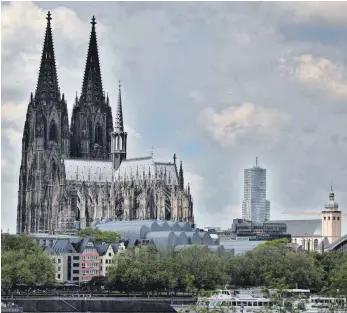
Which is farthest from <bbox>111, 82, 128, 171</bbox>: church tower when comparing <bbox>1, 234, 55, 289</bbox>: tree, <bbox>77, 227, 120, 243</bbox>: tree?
<bbox>1, 234, 55, 289</bbox>: tree

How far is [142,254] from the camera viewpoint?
122125 millimetres

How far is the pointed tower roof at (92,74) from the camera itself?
17875 centimetres

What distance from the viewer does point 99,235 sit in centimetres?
14712

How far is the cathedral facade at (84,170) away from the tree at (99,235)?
27.3 feet

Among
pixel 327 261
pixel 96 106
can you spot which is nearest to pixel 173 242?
pixel 327 261

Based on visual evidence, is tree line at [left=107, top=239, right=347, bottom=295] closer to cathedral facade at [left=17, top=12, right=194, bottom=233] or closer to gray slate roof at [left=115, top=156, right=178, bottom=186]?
cathedral facade at [left=17, top=12, right=194, bottom=233]

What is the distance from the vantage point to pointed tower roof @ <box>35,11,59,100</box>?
173000 mm

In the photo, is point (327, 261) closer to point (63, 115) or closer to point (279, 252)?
point (279, 252)

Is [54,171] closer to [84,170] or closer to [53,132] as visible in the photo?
[84,170]

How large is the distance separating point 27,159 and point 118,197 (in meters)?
12.0

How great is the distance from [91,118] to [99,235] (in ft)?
115

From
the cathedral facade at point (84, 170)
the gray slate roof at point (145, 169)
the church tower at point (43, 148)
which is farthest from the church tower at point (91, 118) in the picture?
the gray slate roof at point (145, 169)

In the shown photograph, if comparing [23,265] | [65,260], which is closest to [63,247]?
[65,260]

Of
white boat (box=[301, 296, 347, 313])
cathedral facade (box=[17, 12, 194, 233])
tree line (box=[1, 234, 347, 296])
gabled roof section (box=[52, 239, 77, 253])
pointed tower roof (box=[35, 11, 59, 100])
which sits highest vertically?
pointed tower roof (box=[35, 11, 59, 100])
